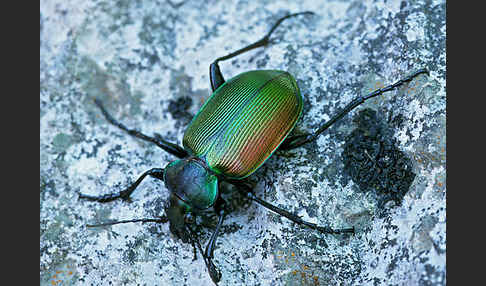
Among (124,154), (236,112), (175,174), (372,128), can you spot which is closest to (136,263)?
(175,174)

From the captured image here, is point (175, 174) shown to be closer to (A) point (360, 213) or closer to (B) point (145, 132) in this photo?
(B) point (145, 132)

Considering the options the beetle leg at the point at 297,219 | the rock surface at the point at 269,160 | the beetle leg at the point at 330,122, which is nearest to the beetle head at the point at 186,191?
the rock surface at the point at 269,160

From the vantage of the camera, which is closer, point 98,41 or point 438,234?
point 438,234

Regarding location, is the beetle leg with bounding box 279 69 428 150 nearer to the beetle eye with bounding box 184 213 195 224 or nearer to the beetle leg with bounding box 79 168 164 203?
the beetle eye with bounding box 184 213 195 224

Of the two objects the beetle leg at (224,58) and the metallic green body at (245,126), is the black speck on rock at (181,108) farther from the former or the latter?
the metallic green body at (245,126)

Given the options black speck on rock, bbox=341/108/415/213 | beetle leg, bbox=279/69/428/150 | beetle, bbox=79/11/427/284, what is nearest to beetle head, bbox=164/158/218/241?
beetle, bbox=79/11/427/284

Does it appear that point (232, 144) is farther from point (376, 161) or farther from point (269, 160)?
point (376, 161)
